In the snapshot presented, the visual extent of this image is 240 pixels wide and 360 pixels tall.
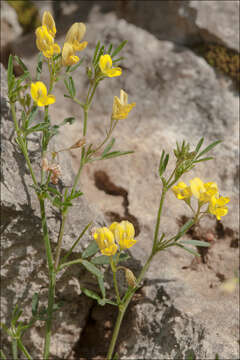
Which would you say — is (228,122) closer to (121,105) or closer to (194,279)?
(194,279)

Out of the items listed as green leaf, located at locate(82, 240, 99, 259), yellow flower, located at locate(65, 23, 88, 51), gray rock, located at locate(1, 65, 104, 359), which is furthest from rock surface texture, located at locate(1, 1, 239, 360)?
yellow flower, located at locate(65, 23, 88, 51)

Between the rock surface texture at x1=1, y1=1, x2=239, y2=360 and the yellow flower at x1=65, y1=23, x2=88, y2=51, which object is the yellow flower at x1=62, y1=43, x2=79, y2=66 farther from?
the rock surface texture at x1=1, y1=1, x2=239, y2=360

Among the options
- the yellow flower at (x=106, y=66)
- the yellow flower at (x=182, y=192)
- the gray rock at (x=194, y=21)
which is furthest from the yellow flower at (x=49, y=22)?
the gray rock at (x=194, y=21)

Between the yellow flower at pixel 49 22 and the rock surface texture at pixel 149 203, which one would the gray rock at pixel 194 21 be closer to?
the rock surface texture at pixel 149 203

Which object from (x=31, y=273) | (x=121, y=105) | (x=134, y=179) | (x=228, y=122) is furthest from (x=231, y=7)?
(x=31, y=273)

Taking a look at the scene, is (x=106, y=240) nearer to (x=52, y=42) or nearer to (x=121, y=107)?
(x=121, y=107)
